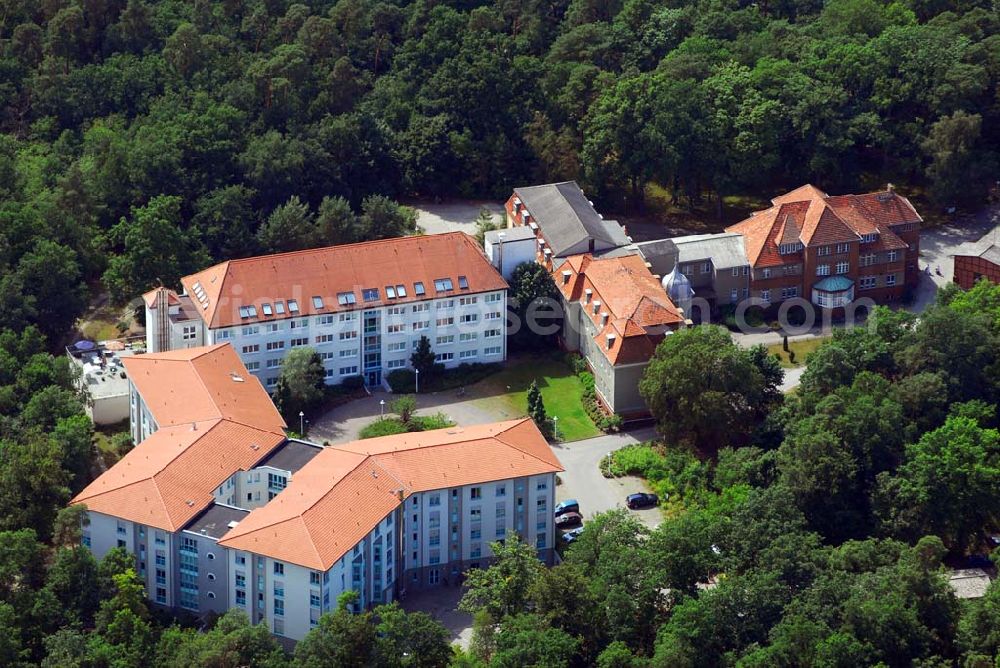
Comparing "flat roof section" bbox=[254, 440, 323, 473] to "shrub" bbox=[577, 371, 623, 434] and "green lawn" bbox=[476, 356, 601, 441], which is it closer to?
"green lawn" bbox=[476, 356, 601, 441]

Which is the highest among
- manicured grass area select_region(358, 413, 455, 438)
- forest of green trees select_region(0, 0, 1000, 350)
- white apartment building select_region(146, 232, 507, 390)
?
forest of green trees select_region(0, 0, 1000, 350)

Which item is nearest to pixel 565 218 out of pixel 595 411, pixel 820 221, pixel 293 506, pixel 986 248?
pixel 595 411

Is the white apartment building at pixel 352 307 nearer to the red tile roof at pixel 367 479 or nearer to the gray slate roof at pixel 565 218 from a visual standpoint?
the gray slate roof at pixel 565 218

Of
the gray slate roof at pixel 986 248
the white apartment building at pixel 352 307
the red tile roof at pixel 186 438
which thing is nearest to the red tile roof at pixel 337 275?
the white apartment building at pixel 352 307

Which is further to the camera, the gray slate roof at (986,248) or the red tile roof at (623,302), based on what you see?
the gray slate roof at (986,248)

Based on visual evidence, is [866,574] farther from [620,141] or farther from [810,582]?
[620,141]

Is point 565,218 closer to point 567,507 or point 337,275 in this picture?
point 337,275

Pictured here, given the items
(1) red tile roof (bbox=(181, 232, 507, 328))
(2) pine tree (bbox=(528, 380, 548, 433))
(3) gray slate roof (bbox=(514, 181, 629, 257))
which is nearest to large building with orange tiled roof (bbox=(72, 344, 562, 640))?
(2) pine tree (bbox=(528, 380, 548, 433))

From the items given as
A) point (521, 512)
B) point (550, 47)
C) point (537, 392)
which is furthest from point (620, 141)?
point (521, 512)
